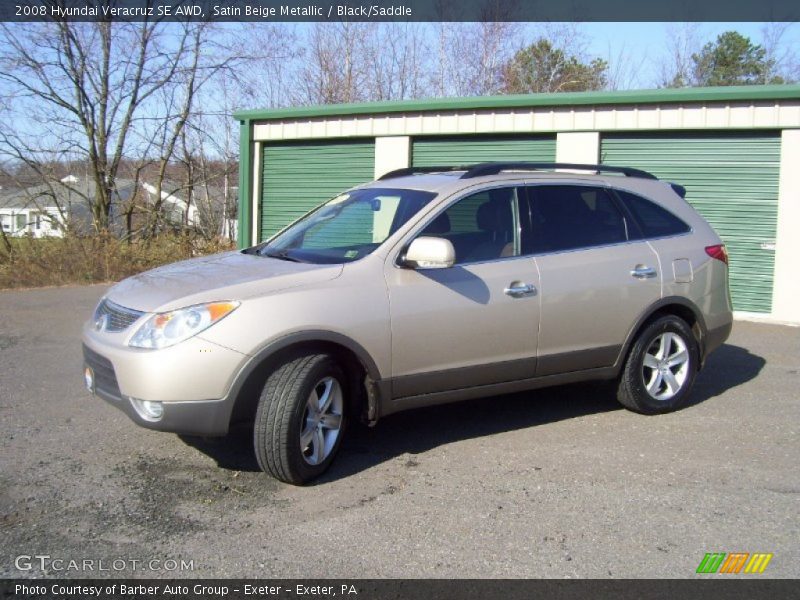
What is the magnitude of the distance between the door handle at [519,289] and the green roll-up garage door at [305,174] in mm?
8146

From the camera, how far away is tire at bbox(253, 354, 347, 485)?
4711 mm

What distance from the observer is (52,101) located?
2084 centimetres

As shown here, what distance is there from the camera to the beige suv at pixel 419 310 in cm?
467

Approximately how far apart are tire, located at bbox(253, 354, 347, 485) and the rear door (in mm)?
1629

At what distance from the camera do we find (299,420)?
15.6 ft

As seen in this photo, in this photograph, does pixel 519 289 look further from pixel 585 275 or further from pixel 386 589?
pixel 386 589

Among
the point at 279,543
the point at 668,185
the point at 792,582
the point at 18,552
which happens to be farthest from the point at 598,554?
the point at 668,185

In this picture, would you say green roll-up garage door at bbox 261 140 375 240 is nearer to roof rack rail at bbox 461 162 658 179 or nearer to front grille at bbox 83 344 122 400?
roof rack rail at bbox 461 162 658 179

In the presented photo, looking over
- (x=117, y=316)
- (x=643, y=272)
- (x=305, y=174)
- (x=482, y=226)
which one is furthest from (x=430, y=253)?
(x=305, y=174)

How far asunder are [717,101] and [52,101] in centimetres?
1636

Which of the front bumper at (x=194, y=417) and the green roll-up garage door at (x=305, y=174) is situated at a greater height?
the green roll-up garage door at (x=305, y=174)

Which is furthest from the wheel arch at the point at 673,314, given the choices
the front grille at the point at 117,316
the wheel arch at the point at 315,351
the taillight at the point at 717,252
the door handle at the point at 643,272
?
the front grille at the point at 117,316

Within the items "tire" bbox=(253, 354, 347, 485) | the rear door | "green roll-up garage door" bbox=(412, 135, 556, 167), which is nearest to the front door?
the rear door

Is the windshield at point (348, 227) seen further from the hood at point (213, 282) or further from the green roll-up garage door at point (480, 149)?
the green roll-up garage door at point (480, 149)
